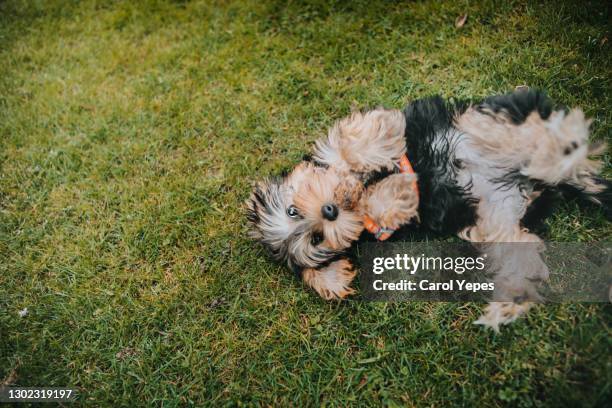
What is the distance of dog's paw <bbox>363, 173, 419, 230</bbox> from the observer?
2.85m

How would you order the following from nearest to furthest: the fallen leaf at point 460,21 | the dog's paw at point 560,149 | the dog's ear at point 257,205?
the dog's paw at point 560,149, the dog's ear at point 257,205, the fallen leaf at point 460,21

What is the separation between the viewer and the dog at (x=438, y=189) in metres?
2.87

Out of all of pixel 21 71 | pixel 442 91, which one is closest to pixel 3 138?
pixel 21 71

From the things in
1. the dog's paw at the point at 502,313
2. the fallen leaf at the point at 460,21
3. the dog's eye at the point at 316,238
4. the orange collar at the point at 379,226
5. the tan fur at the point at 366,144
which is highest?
the fallen leaf at the point at 460,21

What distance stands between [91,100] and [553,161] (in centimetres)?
457

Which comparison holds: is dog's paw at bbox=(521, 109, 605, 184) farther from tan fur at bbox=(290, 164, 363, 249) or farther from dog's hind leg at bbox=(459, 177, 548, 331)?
tan fur at bbox=(290, 164, 363, 249)

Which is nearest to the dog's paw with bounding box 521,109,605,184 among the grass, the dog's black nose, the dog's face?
the grass

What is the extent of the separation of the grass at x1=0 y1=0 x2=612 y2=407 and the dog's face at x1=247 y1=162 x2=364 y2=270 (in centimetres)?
58

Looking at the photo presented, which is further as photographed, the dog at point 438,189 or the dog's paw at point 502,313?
the dog's paw at point 502,313

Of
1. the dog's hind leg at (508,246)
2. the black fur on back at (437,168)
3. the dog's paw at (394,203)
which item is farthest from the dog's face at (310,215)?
the dog's hind leg at (508,246)

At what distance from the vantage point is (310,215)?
2.87m

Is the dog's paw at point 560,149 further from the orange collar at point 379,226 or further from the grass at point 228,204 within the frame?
the orange collar at point 379,226

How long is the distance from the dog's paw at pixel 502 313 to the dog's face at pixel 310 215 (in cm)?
120

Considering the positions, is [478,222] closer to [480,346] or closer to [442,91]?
[480,346]
